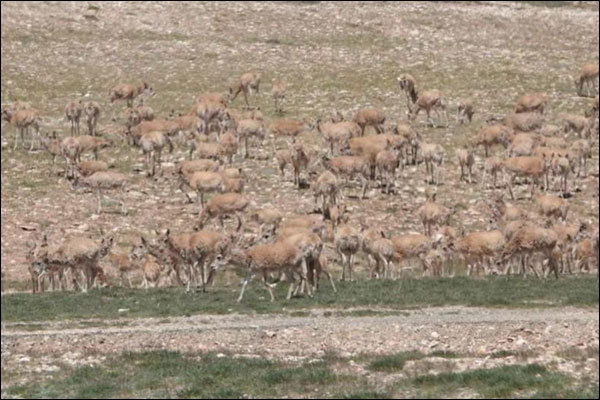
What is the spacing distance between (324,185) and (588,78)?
20.6m

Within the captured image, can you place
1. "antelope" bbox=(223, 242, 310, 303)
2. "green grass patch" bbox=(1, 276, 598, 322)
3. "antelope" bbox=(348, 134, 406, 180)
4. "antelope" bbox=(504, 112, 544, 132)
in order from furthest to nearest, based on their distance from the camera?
"antelope" bbox=(504, 112, 544, 132)
"antelope" bbox=(348, 134, 406, 180)
"antelope" bbox=(223, 242, 310, 303)
"green grass patch" bbox=(1, 276, 598, 322)

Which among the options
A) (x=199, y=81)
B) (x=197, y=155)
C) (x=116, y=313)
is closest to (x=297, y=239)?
(x=116, y=313)

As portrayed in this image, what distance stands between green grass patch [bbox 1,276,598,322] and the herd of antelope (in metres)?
0.80

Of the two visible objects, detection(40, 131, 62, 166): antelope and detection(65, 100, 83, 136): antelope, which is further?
detection(65, 100, 83, 136): antelope

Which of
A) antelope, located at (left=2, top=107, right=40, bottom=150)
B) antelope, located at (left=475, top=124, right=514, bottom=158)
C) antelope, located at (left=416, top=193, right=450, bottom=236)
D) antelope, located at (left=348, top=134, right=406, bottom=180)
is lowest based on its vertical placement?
antelope, located at (left=416, top=193, right=450, bottom=236)

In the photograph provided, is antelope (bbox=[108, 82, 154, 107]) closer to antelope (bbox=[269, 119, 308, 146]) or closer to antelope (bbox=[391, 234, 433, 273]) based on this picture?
antelope (bbox=[269, 119, 308, 146])

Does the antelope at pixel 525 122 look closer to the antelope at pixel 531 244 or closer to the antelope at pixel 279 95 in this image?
the antelope at pixel 279 95

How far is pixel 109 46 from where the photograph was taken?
5866 centimetres

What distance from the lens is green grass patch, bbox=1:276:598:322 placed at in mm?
23906

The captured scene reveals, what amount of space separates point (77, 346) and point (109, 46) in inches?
1586

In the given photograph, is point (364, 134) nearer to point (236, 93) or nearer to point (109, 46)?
point (236, 93)

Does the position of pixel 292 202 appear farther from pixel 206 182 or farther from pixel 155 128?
pixel 155 128

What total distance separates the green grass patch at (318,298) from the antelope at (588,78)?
79.5 feet

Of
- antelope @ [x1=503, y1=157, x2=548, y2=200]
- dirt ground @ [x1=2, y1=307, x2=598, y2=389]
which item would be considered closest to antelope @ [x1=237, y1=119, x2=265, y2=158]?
antelope @ [x1=503, y1=157, x2=548, y2=200]
